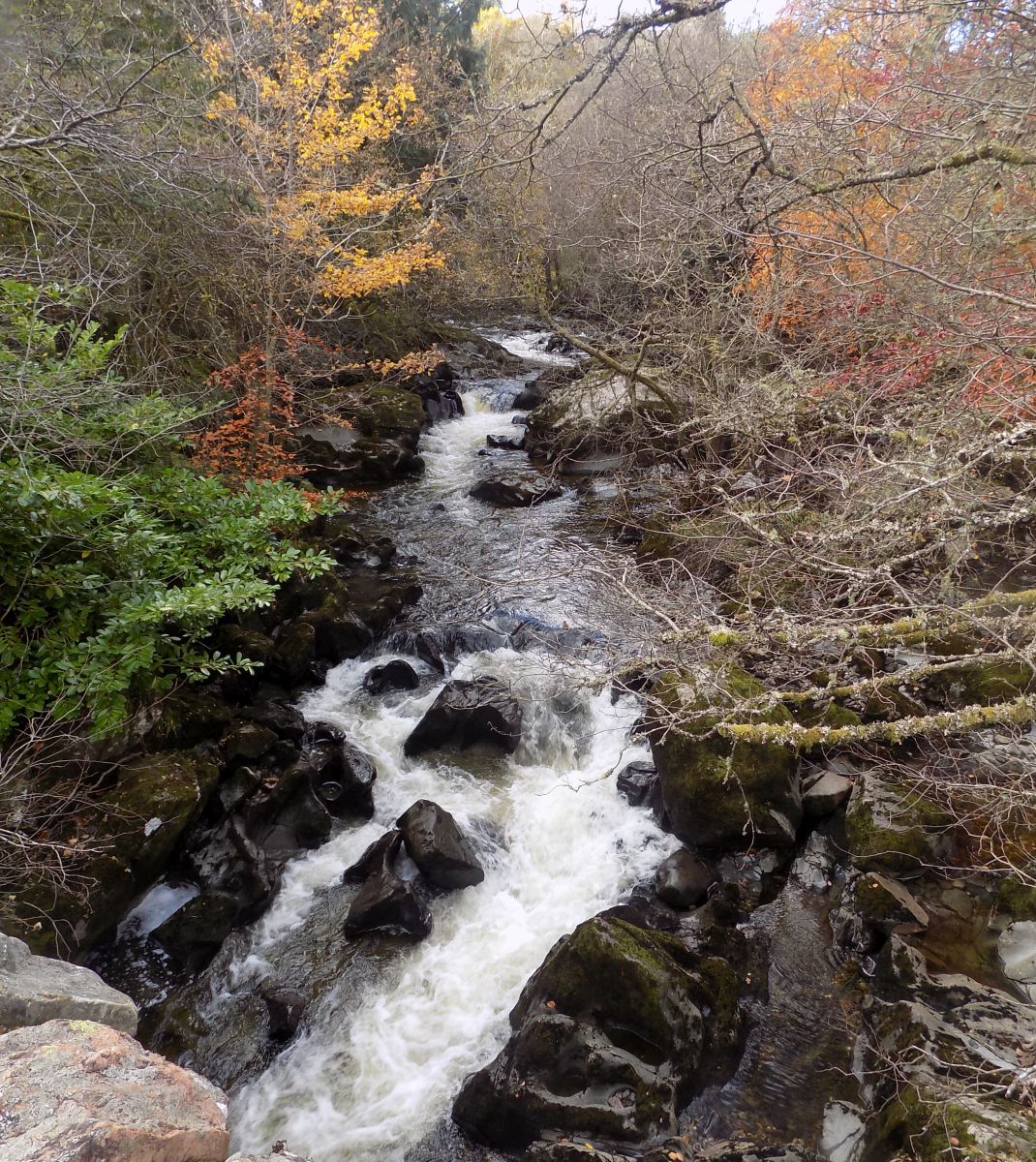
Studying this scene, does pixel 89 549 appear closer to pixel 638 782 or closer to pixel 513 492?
pixel 638 782

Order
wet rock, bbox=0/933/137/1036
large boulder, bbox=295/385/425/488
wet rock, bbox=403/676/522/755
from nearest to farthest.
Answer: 1. wet rock, bbox=0/933/137/1036
2. wet rock, bbox=403/676/522/755
3. large boulder, bbox=295/385/425/488

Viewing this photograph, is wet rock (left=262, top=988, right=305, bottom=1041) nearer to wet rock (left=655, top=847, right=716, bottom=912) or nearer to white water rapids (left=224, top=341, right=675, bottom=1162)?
white water rapids (left=224, top=341, right=675, bottom=1162)

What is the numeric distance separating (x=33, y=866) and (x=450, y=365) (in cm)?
1434

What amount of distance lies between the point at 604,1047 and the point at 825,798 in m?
2.82

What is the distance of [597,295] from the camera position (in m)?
11.5

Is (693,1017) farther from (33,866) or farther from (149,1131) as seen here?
(33,866)

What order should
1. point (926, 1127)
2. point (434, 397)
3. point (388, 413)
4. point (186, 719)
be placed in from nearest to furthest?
point (926, 1127)
point (186, 719)
point (388, 413)
point (434, 397)

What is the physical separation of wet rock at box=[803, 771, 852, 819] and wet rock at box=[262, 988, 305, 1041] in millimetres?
4105

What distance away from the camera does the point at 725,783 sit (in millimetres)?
5477

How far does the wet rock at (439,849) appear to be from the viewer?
5.44 meters

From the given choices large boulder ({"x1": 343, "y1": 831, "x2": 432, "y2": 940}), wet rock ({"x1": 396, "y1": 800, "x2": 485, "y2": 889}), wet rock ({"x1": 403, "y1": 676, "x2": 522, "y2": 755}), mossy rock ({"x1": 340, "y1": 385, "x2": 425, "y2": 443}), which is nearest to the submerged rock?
mossy rock ({"x1": 340, "y1": 385, "x2": 425, "y2": 443})

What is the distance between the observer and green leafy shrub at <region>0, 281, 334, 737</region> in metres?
4.46

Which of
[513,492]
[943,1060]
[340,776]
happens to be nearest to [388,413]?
[513,492]

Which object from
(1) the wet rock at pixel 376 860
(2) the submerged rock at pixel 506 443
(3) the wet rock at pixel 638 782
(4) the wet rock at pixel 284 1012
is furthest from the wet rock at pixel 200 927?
(2) the submerged rock at pixel 506 443
